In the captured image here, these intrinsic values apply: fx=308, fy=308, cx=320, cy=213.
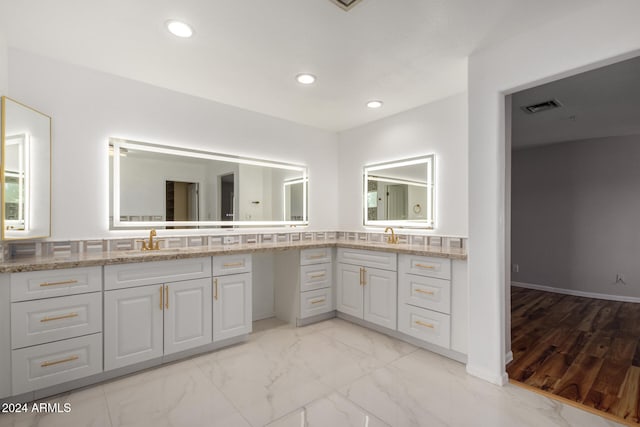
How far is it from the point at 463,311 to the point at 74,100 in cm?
350

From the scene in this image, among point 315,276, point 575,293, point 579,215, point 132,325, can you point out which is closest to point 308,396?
point 132,325

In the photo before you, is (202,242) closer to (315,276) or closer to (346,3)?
(315,276)

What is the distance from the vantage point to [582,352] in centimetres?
266

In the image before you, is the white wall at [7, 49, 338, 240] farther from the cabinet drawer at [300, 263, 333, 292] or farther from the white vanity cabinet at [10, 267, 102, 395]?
the cabinet drawer at [300, 263, 333, 292]

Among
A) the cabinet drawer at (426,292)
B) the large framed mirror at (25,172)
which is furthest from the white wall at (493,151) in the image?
the large framed mirror at (25,172)

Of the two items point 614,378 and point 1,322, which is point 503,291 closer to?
point 614,378

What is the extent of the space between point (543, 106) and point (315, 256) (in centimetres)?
293

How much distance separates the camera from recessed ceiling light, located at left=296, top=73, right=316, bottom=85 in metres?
2.59

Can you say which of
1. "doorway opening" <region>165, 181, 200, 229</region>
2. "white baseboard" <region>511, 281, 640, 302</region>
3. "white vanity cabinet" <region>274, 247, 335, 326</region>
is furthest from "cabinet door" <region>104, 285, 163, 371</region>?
"white baseboard" <region>511, 281, 640, 302</region>

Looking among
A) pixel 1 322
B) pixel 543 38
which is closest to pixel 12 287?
pixel 1 322

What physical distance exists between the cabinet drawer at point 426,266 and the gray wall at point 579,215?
365 cm

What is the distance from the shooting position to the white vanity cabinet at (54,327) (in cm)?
185

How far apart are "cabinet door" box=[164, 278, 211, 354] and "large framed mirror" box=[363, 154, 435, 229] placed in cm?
209

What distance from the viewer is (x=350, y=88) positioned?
284cm
